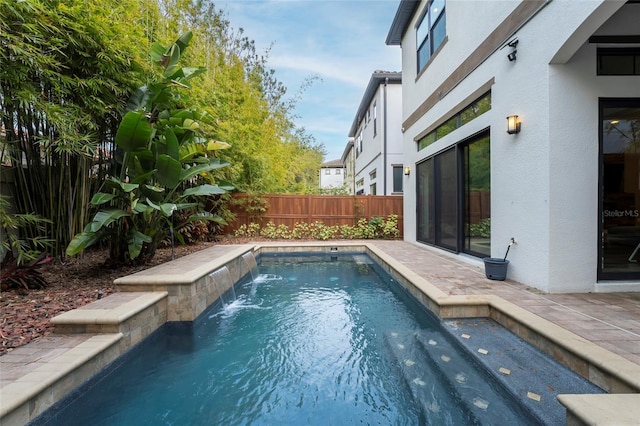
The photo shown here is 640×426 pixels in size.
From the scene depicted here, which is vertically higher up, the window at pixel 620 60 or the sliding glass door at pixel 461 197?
the window at pixel 620 60

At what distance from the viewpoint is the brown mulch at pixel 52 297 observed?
2793 mm

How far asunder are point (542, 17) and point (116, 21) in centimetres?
566

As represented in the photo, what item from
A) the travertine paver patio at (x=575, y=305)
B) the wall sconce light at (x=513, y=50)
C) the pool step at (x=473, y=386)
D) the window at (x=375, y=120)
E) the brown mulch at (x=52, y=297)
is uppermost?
the window at (x=375, y=120)

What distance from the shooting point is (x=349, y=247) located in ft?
31.5

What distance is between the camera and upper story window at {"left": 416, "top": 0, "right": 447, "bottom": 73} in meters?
6.91

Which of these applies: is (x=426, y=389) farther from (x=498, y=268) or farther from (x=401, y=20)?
(x=401, y=20)

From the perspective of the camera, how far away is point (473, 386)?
7.82ft

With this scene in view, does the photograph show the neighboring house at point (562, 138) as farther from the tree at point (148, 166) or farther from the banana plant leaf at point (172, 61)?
the banana plant leaf at point (172, 61)

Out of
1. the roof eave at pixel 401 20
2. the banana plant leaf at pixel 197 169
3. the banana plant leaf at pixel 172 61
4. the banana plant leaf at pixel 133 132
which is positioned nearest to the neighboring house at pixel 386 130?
the roof eave at pixel 401 20

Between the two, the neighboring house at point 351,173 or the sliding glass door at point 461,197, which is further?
the neighboring house at point 351,173

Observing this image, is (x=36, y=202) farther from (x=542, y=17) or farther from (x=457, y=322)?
(x=542, y=17)

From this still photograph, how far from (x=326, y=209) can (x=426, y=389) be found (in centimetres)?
921

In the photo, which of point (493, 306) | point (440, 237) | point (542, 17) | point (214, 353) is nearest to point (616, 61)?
point (542, 17)

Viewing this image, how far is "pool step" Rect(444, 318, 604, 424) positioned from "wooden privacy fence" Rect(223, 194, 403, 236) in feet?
27.3
